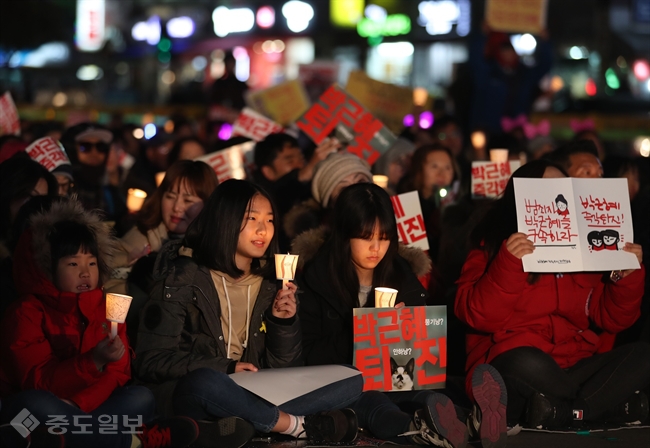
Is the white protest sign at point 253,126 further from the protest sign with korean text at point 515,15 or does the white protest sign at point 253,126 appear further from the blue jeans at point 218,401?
the blue jeans at point 218,401

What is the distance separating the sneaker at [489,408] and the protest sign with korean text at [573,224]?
0.70 m

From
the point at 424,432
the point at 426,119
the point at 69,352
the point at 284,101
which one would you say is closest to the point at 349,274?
the point at 424,432

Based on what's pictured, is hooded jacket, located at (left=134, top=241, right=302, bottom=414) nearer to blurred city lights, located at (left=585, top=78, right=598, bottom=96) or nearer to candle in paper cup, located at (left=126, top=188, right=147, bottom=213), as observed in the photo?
candle in paper cup, located at (left=126, top=188, right=147, bottom=213)

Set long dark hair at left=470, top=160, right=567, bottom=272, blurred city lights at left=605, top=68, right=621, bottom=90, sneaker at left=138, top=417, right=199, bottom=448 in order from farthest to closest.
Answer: blurred city lights at left=605, top=68, right=621, bottom=90
long dark hair at left=470, top=160, right=567, bottom=272
sneaker at left=138, top=417, right=199, bottom=448

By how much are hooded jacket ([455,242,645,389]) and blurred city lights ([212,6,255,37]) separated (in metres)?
33.3

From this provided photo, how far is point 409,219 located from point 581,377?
1554mm

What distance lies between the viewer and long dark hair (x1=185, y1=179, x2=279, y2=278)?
16.5 ft

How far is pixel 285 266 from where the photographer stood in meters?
4.78

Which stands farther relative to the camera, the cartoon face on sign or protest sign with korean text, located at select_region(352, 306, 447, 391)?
the cartoon face on sign

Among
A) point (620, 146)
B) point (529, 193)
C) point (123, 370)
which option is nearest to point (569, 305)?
point (529, 193)

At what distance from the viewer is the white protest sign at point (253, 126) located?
9.46 m

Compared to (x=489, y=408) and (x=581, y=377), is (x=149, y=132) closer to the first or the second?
(x=581, y=377)

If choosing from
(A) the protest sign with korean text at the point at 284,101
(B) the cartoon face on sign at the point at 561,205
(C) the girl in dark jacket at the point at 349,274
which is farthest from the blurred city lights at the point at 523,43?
(C) the girl in dark jacket at the point at 349,274

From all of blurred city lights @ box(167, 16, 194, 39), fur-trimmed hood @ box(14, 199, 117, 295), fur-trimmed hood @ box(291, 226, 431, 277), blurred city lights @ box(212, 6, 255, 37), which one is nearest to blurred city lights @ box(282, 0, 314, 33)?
blurred city lights @ box(212, 6, 255, 37)
